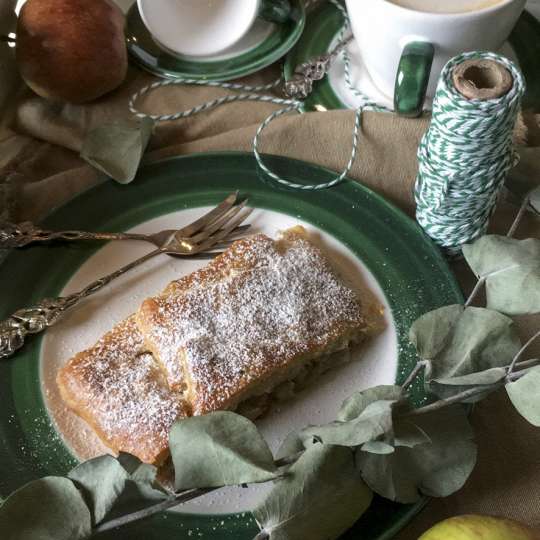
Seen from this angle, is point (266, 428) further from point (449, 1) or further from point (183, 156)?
point (449, 1)

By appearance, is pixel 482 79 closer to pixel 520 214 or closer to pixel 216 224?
pixel 520 214

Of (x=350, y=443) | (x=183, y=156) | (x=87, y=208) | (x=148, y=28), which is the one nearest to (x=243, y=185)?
(x=183, y=156)

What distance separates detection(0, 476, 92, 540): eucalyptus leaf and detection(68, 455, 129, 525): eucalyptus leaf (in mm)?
13

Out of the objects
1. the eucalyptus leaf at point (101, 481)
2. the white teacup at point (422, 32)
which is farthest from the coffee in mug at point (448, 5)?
the eucalyptus leaf at point (101, 481)

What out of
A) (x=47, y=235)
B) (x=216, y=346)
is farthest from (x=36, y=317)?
(x=216, y=346)

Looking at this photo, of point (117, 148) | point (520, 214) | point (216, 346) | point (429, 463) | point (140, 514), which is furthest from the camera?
point (117, 148)

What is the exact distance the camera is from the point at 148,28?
1.35m

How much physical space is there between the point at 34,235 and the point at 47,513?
1.57 feet

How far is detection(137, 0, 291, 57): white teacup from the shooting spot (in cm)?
135

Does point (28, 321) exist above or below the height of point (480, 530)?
above

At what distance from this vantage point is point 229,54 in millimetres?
1371

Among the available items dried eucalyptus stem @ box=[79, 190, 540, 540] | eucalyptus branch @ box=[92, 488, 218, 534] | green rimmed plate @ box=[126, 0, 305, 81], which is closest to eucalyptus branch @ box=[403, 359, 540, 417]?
dried eucalyptus stem @ box=[79, 190, 540, 540]

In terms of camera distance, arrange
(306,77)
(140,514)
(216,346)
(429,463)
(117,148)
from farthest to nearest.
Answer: (306,77), (117,148), (216,346), (429,463), (140,514)

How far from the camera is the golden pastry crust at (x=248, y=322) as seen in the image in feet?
3.13
